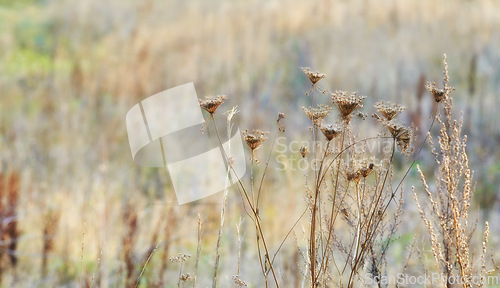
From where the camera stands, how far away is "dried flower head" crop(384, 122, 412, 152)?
1.34 m

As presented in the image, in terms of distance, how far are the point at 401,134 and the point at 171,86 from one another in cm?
614

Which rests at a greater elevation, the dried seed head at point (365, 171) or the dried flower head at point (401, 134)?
the dried flower head at point (401, 134)

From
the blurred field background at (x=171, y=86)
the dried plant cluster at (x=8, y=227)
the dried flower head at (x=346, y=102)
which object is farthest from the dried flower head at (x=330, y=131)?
the dried plant cluster at (x=8, y=227)

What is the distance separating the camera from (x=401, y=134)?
1.38 meters

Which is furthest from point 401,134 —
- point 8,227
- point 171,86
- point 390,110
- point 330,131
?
point 171,86

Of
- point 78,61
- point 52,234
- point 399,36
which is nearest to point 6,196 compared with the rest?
point 52,234

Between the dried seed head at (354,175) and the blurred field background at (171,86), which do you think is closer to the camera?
the dried seed head at (354,175)

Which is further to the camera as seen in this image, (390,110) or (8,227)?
(8,227)

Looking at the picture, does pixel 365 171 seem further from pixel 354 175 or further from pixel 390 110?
pixel 390 110

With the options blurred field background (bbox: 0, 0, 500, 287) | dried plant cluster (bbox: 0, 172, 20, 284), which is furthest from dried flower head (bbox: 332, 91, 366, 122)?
dried plant cluster (bbox: 0, 172, 20, 284)

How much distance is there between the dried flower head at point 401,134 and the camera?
4.39ft

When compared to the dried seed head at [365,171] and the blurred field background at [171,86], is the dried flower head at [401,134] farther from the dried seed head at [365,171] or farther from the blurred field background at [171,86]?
the blurred field background at [171,86]

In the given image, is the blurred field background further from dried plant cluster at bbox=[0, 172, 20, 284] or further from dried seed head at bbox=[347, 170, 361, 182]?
dried seed head at bbox=[347, 170, 361, 182]

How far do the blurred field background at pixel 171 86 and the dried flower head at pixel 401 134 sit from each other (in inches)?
62.8
